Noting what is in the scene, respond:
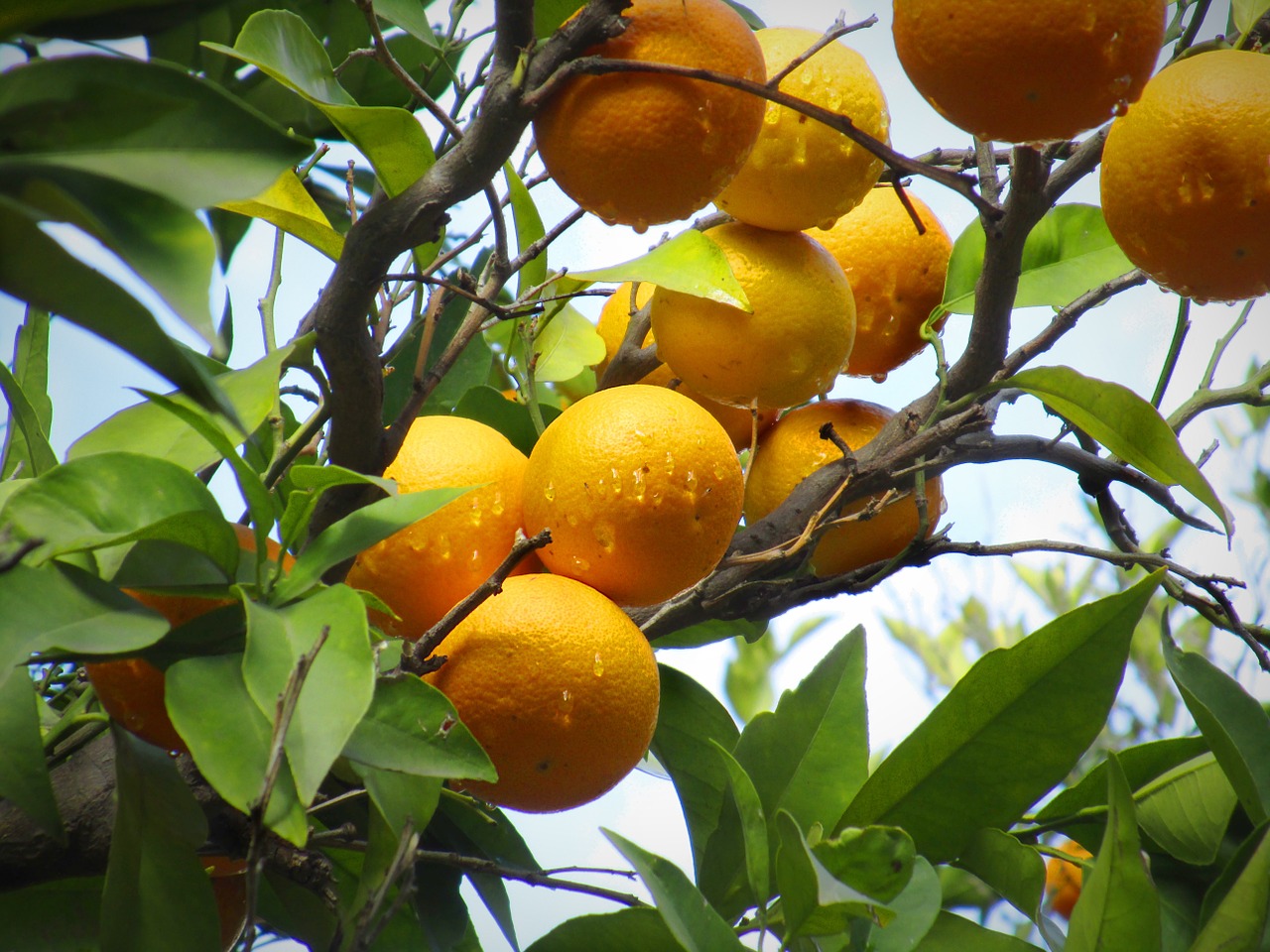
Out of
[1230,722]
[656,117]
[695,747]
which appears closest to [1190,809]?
[1230,722]

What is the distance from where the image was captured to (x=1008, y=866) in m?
0.60

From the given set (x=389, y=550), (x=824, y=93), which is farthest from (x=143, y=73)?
(x=824, y=93)

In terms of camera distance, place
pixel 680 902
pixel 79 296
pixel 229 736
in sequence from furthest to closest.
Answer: pixel 680 902, pixel 229 736, pixel 79 296

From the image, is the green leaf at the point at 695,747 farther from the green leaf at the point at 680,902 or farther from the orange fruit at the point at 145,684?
the orange fruit at the point at 145,684

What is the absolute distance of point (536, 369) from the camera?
2.58ft

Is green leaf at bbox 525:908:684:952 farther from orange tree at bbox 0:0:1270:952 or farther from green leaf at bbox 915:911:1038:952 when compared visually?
green leaf at bbox 915:911:1038:952

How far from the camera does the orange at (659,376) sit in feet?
2.46

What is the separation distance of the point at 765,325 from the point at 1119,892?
14.1 inches

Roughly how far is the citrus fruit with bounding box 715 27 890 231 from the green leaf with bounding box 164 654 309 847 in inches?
15.8

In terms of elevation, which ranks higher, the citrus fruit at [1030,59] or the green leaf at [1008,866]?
the citrus fruit at [1030,59]

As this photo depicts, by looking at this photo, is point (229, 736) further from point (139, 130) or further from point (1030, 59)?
point (1030, 59)

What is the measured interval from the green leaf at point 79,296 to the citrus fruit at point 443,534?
30cm

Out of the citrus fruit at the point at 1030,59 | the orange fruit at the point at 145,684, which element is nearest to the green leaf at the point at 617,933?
the orange fruit at the point at 145,684

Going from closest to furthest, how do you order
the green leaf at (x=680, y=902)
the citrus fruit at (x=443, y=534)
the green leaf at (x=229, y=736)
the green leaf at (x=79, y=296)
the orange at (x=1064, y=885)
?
1. the green leaf at (x=79, y=296)
2. the green leaf at (x=229, y=736)
3. the green leaf at (x=680, y=902)
4. the citrus fruit at (x=443, y=534)
5. the orange at (x=1064, y=885)
